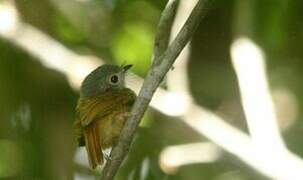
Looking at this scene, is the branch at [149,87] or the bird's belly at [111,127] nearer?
the branch at [149,87]

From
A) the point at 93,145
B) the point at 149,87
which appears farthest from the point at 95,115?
the point at 149,87

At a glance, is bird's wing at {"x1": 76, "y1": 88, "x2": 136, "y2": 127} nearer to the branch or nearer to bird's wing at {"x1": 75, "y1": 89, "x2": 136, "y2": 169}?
bird's wing at {"x1": 75, "y1": 89, "x2": 136, "y2": 169}

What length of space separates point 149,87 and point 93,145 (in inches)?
26.2

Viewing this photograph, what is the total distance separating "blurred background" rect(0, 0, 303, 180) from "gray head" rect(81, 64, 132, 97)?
169mm

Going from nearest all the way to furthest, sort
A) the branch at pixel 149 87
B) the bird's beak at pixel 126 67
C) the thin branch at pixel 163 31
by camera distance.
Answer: the branch at pixel 149 87 < the thin branch at pixel 163 31 < the bird's beak at pixel 126 67

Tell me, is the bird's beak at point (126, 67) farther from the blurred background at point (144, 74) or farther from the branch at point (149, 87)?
the branch at point (149, 87)

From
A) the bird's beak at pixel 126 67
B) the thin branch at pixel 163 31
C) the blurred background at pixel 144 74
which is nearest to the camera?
the thin branch at pixel 163 31

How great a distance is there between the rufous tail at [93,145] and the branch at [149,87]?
0.50 meters

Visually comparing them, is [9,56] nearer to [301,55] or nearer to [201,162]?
[201,162]

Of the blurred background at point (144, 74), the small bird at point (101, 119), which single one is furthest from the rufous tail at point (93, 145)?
the blurred background at point (144, 74)

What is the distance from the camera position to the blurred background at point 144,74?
179 inches

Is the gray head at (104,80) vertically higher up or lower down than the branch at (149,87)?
lower down

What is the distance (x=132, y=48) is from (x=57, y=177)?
818 mm

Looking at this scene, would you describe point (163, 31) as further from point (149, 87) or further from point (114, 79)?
point (114, 79)
